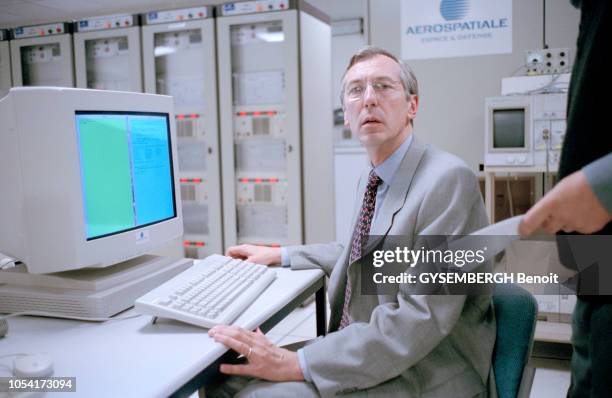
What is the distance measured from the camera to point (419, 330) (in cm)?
107

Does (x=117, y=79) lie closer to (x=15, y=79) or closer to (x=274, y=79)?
(x=15, y=79)

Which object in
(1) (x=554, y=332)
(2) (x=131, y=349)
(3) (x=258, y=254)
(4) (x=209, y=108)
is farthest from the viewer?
→ (4) (x=209, y=108)

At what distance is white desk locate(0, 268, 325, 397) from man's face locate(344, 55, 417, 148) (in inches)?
19.5

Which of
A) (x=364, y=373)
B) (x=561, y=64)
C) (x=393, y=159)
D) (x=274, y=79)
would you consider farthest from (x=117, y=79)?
(x=364, y=373)

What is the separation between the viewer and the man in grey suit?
1.07 meters

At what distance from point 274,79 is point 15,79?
94.3 inches

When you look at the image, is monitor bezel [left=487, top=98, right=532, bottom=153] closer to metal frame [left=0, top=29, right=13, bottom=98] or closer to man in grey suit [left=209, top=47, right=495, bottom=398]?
man in grey suit [left=209, top=47, right=495, bottom=398]

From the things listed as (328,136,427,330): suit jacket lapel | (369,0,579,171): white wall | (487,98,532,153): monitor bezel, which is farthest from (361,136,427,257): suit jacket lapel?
(369,0,579,171): white wall

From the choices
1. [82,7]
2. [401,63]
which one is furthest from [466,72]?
[82,7]

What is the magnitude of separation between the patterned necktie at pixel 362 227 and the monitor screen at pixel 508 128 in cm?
173

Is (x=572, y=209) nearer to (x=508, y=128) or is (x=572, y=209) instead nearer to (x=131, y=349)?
(x=131, y=349)

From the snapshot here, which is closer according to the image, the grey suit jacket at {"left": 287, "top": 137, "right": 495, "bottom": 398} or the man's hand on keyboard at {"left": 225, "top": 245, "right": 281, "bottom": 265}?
the grey suit jacket at {"left": 287, "top": 137, "right": 495, "bottom": 398}

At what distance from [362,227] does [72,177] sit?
0.71 m

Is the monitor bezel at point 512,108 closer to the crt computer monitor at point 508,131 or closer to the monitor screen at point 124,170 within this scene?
the crt computer monitor at point 508,131
